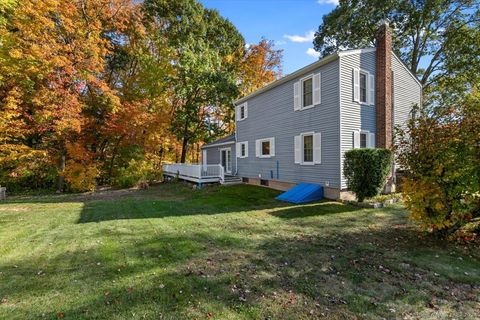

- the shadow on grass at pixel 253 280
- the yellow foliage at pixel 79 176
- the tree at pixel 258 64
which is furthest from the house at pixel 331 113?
the tree at pixel 258 64

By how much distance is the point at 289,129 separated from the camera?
13.4 metres

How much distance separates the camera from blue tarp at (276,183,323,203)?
10.6 meters

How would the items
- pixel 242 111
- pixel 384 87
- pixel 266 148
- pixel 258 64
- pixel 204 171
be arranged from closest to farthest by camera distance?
pixel 384 87 → pixel 266 148 → pixel 204 171 → pixel 242 111 → pixel 258 64

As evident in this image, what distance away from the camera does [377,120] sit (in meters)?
12.0

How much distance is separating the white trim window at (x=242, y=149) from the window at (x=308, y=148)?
5583 millimetres

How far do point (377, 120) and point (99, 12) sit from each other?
754 inches

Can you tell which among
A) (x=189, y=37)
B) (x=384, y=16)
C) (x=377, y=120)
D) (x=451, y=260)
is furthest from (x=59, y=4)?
(x=384, y=16)

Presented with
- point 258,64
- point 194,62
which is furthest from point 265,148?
point 258,64

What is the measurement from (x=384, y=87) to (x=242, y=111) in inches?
363

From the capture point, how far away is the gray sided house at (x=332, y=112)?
35.4 feet

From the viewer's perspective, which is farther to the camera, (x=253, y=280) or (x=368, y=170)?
(x=368, y=170)

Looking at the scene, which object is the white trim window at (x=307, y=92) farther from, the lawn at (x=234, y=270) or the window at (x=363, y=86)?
the lawn at (x=234, y=270)

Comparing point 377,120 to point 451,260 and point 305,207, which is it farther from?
point 451,260

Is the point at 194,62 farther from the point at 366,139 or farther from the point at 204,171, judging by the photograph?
the point at 366,139
